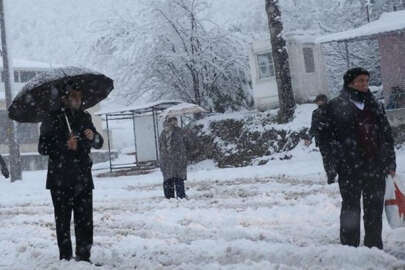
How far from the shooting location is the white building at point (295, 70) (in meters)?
28.0

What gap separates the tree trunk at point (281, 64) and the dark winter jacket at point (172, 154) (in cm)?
1140

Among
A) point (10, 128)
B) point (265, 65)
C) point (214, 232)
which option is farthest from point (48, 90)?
point (265, 65)

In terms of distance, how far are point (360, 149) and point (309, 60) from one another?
23.0 meters

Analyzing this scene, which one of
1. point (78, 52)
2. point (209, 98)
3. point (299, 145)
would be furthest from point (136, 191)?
point (78, 52)

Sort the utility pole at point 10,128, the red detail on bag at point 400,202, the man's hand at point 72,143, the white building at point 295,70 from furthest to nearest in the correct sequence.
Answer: the white building at point 295,70
the utility pole at point 10,128
the man's hand at point 72,143
the red detail on bag at point 400,202

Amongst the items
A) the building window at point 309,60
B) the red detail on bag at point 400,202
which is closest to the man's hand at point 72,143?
the red detail on bag at point 400,202

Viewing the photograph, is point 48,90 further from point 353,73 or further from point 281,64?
point 281,64

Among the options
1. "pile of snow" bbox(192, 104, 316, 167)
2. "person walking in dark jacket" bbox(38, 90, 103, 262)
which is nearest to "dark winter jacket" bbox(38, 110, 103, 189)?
"person walking in dark jacket" bbox(38, 90, 103, 262)

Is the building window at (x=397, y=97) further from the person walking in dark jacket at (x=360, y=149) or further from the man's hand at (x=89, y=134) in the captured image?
the man's hand at (x=89, y=134)

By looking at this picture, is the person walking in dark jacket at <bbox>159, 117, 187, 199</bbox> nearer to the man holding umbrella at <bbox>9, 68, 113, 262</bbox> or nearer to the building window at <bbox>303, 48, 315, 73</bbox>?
the man holding umbrella at <bbox>9, 68, 113, 262</bbox>

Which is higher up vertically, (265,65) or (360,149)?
(265,65)

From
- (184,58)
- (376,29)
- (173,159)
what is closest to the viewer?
(173,159)

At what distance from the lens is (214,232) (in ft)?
27.3

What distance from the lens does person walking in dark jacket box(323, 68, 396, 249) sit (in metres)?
6.00
